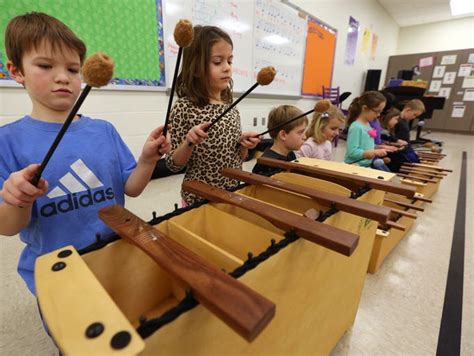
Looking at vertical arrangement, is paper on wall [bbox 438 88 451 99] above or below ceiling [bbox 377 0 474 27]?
below

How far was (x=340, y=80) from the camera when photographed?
15.4ft

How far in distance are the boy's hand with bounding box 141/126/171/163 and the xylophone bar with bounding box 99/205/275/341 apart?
0.76ft

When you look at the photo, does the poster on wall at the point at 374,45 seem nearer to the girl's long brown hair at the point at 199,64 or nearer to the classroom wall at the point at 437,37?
the classroom wall at the point at 437,37

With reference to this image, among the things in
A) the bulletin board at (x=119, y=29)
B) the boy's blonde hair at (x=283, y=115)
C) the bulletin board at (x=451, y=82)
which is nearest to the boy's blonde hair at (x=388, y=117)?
the boy's blonde hair at (x=283, y=115)

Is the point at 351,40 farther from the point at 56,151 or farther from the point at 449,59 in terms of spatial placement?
the point at 56,151

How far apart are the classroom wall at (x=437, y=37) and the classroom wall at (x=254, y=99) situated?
0.40m

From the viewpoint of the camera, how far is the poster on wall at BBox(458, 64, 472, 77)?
223 inches

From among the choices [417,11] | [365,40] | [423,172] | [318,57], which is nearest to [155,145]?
[423,172]

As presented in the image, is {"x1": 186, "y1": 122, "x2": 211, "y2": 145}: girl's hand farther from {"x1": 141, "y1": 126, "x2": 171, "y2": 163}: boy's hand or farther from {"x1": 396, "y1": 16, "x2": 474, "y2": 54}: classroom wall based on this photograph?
{"x1": 396, "y1": 16, "x2": 474, "y2": 54}: classroom wall

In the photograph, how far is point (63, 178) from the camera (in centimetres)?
58

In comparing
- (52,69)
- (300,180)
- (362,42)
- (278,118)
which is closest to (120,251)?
(52,69)

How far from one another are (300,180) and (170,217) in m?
0.51

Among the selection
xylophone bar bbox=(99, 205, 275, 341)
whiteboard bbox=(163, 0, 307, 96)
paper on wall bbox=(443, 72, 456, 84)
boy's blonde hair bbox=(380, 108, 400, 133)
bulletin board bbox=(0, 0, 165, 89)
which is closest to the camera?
xylophone bar bbox=(99, 205, 275, 341)

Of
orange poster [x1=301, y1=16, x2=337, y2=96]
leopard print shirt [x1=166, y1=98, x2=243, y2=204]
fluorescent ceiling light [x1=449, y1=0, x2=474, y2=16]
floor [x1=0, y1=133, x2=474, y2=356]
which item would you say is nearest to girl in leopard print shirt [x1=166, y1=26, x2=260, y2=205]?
leopard print shirt [x1=166, y1=98, x2=243, y2=204]
